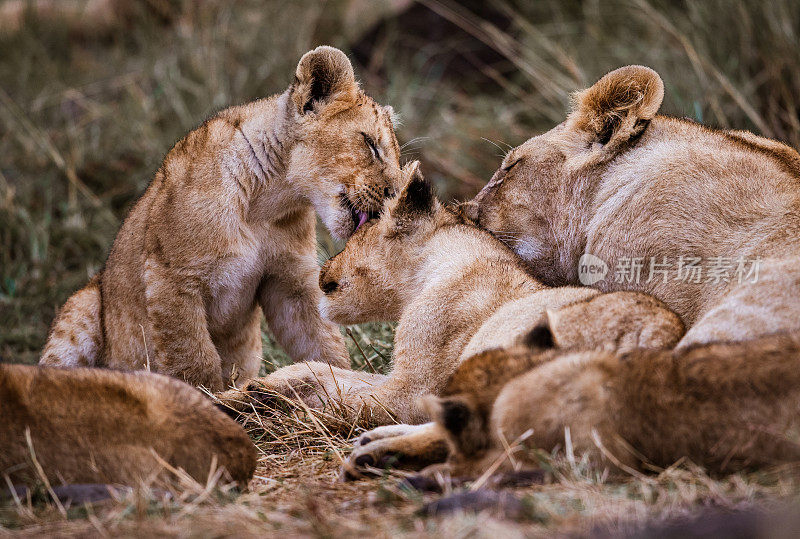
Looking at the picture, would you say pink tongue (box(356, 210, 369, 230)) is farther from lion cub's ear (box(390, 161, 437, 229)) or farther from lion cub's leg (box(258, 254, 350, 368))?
lion cub's leg (box(258, 254, 350, 368))

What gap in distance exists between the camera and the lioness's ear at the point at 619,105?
204 inches

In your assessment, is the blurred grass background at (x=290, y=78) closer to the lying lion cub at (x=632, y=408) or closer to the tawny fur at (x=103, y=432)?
the tawny fur at (x=103, y=432)

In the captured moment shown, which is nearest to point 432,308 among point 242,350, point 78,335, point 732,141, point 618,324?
point 618,324

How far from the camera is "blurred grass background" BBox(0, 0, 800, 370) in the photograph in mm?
8664

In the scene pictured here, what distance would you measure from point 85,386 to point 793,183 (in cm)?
355

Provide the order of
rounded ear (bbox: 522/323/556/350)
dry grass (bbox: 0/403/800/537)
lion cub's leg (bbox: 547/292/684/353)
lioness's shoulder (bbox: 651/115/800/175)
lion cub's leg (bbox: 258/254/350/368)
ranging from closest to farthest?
dry grass (bbox: 0/403/800/537), rounded ear (bbox: 522/323/556/350), lion cub's leg (bbox: 547/292/684/353), lioness's shoulder (bbox: 651/115/800/175), lion cub's leg (bbox: 258/254/350/368)

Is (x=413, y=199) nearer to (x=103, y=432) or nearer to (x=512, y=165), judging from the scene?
(x=512, y=165)

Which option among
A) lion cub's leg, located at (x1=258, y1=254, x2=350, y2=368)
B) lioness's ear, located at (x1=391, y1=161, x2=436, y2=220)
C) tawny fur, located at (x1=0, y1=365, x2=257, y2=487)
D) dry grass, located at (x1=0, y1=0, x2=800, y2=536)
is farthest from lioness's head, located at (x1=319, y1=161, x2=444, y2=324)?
tawny fur, located at (x1=0, y1=365, x2=257, y2=487)

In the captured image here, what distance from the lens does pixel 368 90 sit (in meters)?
11.8

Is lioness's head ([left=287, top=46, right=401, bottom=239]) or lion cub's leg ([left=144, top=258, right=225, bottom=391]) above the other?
lioness's head ([left=287, top=46, right=401, bottom=239])

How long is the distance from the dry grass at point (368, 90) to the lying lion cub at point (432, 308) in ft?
1.12

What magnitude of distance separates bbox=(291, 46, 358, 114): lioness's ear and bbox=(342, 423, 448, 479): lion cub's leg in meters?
2.79

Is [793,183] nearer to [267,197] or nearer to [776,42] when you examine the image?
[267,197]

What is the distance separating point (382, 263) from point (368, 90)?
6.93 meters
